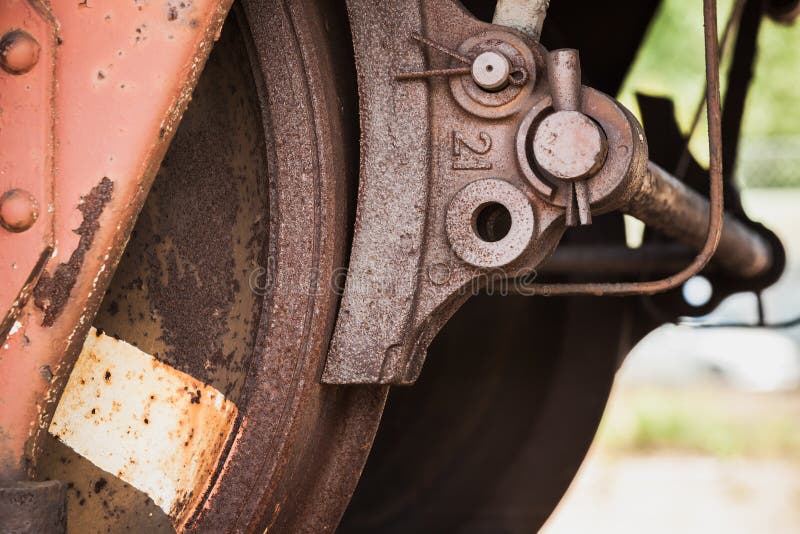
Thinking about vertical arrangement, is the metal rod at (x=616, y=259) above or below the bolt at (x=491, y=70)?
above

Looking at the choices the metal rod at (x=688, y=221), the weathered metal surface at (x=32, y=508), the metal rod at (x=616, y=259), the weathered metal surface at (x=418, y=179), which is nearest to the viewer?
the weathered metal surface at (x=32, y=508)

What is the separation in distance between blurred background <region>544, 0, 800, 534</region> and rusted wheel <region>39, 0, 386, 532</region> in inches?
49.3

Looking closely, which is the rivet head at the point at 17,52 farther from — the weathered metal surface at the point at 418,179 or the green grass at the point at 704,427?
the green grass at the point at 704,427

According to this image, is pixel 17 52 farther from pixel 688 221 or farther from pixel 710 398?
pixel 710 398

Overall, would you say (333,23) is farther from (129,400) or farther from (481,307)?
(481,307)

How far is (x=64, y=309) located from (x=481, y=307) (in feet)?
3.56

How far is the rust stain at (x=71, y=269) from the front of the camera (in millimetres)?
1095

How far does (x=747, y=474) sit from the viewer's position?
18.0 feet

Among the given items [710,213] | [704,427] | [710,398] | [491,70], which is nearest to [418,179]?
[491,70]

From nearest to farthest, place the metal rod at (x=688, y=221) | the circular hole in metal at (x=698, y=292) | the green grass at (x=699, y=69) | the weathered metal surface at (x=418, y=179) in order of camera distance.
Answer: the weathered metal surface at (x=418, y=179) → the metal rod at (x=688, y=221) → the circular hole in metal at (x=698, y=292) → the green grass at (x=699, y=69)

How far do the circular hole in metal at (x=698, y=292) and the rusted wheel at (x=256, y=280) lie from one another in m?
1.17

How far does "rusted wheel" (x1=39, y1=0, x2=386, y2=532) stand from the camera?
1.19 metres

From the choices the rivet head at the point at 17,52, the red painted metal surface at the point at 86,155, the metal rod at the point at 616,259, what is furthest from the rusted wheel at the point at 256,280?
the metal rod at the point at 616,259

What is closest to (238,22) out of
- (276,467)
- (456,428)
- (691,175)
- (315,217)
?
(315,217)
